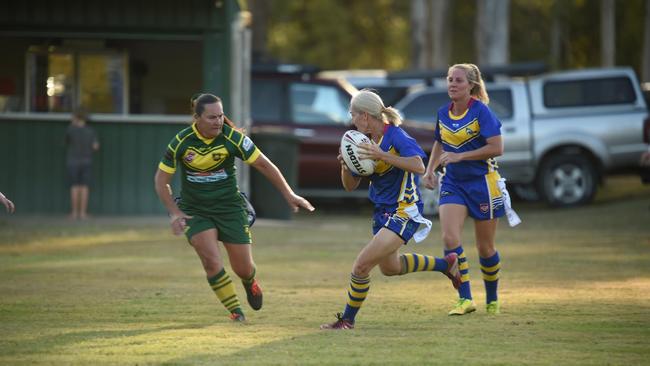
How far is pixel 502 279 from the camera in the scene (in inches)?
529

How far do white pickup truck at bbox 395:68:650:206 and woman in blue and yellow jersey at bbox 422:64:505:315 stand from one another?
1326 centimetres

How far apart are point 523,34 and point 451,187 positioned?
183 feet

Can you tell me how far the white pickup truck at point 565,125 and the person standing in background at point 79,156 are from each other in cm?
637

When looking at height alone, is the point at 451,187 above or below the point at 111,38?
below

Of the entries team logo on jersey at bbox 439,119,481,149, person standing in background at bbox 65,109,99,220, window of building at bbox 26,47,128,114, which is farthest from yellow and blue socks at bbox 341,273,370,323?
window of building at bbox 26,47,128,114

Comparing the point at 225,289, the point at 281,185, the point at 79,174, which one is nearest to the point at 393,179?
the point at 281,185

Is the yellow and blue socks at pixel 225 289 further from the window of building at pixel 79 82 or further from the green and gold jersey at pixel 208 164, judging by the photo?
the window of building at pixel 79 82

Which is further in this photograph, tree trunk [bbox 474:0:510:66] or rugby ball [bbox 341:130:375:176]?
tree trunk [bbox 474:0:510:66]

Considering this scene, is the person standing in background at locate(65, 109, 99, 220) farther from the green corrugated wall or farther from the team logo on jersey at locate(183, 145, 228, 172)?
the team logo on jersey at locate(183, 145, 228, 172)

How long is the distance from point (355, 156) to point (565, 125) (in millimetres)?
15116

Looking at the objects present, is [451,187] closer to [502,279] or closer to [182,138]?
[182,138]

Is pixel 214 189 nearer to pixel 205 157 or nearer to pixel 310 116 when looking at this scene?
pixel 205 157

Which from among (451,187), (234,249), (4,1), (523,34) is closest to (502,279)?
(451,187)

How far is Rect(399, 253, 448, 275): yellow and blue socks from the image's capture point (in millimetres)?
9812
